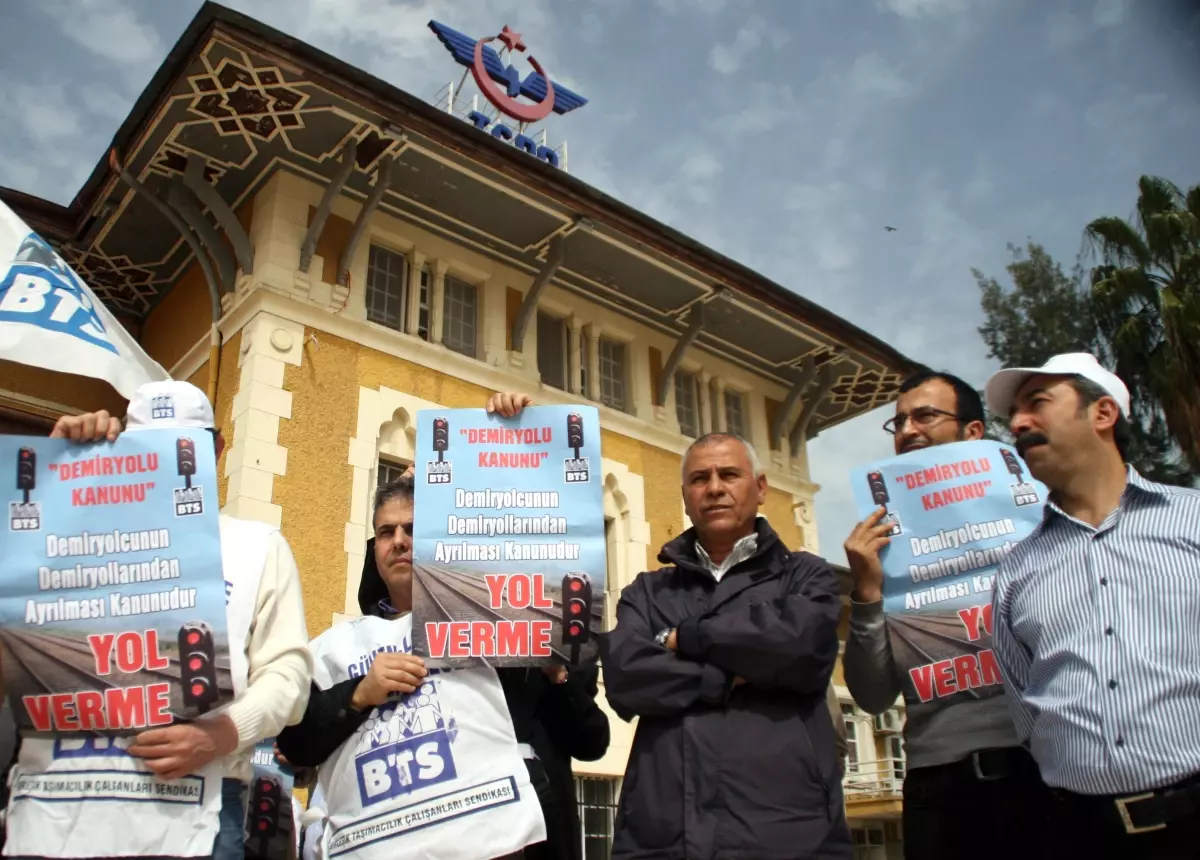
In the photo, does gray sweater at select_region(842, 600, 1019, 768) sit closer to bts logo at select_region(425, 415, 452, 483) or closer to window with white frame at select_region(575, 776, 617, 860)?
bts logo at select_region(425, 415, 452, 483)

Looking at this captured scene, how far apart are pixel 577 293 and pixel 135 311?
5928 millimetres

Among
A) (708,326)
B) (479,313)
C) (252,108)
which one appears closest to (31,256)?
(252,108)

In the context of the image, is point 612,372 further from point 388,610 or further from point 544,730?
point 544,730

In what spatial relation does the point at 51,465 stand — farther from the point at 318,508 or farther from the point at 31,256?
the point at 318,508

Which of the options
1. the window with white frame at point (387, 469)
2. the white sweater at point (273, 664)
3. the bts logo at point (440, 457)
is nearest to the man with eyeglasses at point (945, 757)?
the bts logo at point (440, 457)

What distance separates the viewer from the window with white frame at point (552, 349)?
13328mm

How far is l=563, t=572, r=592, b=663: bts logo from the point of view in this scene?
3.49m

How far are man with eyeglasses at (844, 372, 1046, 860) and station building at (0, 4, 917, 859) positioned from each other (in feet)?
24.1

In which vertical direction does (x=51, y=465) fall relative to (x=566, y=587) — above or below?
above

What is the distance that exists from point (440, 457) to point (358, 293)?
329 inches

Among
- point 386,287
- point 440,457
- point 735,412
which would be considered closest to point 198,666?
point 440,457

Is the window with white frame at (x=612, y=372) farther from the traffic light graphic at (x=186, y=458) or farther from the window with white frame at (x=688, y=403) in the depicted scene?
the traffic light graphic at (x=186, y=458)

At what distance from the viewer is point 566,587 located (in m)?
3.57

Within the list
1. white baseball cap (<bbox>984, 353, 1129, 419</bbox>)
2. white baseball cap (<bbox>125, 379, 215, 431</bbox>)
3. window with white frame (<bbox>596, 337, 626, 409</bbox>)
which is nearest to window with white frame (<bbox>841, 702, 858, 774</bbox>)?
window with white frame (<bbox>596, 337, 626, 409</bbox>)
